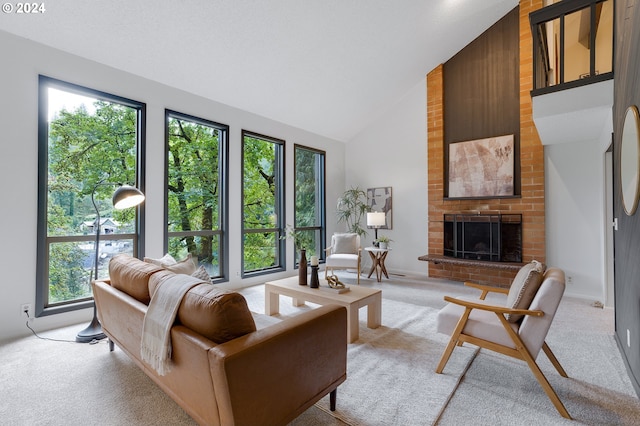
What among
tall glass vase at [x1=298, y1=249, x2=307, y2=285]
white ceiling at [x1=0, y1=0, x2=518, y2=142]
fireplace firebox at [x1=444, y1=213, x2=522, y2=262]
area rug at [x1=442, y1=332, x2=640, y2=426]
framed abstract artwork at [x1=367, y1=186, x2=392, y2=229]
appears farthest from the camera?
framed abstract artwork at [x1=367, y1=186, x2=392, y2=229]

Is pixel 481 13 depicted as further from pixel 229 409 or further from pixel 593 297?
pixel 229 409

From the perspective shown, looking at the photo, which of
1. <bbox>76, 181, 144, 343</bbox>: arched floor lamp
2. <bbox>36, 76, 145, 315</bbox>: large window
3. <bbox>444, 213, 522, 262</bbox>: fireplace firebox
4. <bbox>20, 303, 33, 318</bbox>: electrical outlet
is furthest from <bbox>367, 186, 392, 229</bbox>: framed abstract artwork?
<bbox>20, 303, 33, 318</bbox>: electrical outlet

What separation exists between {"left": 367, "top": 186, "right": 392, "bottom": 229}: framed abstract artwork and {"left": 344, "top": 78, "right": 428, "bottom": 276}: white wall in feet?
0.31

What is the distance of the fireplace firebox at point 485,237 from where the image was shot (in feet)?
16.1

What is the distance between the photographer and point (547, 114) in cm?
320

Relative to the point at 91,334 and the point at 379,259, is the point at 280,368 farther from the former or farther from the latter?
the point at 379,259

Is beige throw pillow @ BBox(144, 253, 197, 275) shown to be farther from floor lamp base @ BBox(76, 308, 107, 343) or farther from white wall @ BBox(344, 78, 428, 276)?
white wall @ BBox(344, 78, 428, 276)

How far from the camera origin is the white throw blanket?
1.55 m

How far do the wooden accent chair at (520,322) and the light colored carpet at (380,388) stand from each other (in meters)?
0.20

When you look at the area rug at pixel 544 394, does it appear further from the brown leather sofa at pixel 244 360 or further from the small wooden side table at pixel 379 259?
the small wooden side table at pixel 379 259

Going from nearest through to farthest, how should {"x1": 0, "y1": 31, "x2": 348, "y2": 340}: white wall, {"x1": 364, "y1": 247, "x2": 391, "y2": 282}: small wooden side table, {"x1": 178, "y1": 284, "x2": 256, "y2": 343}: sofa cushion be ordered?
1. {"x1": 178, "y1": 284, "x2": 256, "y2": 343}: sofa cushion
2. {"x1": 0, "y1": 31, "x2": 348, "y2": 340}: white wall
3. {"x1": 364, "y1": 247, "x2": 391, "y2": 282}: small wooden side table

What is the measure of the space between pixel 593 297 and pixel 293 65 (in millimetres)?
5350

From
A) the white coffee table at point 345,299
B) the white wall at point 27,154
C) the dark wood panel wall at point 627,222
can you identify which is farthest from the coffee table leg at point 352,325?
the white wall at point 27,154

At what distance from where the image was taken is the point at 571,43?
15.3 ft
